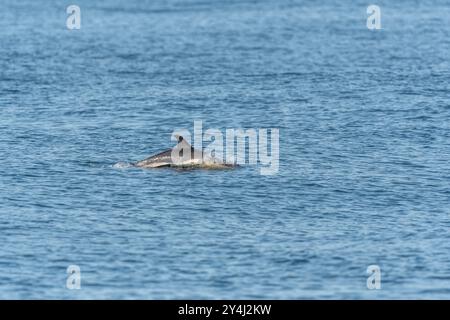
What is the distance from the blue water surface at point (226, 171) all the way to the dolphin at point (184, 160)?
0.84m

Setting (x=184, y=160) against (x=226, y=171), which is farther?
(x=184, y=160)

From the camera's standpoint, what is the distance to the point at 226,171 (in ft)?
171

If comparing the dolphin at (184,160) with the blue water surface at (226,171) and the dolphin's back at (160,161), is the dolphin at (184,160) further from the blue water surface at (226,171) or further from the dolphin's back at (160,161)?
the blue water surface at (226,171)

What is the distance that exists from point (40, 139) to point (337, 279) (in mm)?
25882

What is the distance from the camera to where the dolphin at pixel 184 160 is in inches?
2076

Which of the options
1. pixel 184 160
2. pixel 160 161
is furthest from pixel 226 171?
pixel 160 161

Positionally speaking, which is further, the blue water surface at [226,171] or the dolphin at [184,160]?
the dolphin at [184,160]

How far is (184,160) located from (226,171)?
2.21m

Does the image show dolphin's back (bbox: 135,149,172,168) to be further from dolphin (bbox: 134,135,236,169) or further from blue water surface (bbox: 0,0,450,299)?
blue water surface (bbox: 0,0,450,299)

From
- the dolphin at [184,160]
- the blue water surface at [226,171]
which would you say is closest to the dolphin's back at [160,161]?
the dolphin at [184,160]

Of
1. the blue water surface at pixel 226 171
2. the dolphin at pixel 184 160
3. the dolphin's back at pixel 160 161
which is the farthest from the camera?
the dolphin's back at pixel 160 161

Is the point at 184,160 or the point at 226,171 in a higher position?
the point at 184,160

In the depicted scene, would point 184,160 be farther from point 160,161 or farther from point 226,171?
point 226,171

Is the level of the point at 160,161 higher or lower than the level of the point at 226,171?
higher
